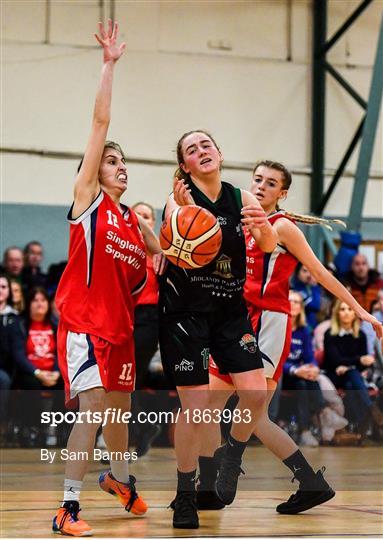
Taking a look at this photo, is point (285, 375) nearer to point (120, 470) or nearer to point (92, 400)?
point (120, 470)

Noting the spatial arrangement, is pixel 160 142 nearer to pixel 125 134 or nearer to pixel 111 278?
pixel 125 134

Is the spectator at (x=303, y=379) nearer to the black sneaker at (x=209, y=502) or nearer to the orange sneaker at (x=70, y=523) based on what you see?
the black sneaker at (x=209, y=502)

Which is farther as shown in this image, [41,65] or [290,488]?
[41,65]

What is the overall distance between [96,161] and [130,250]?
1.67ft

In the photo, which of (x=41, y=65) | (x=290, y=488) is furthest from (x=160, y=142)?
(x=290, y=488)

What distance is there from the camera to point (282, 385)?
10086 millimetres

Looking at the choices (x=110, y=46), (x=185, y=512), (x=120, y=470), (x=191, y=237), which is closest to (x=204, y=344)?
(x=191, y=237)

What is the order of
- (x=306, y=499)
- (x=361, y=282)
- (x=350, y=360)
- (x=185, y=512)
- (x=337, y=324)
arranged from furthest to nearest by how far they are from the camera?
1. (x=361, y=282)
2. (x=337, y=324)
3. (x=350, y=360)
4. (x=306, y=499)
5. (x=185, y=512)

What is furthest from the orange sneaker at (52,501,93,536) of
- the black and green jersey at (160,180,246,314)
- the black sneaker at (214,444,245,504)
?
the black and green jersey at (160,180,246,314)

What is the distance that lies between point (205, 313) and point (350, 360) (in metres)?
5.61

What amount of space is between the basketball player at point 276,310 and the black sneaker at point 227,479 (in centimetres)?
16

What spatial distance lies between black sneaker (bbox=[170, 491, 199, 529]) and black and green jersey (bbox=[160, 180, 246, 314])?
0.87 meters

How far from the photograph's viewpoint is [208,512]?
5.12 meters

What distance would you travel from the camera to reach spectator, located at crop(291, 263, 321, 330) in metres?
11.2
